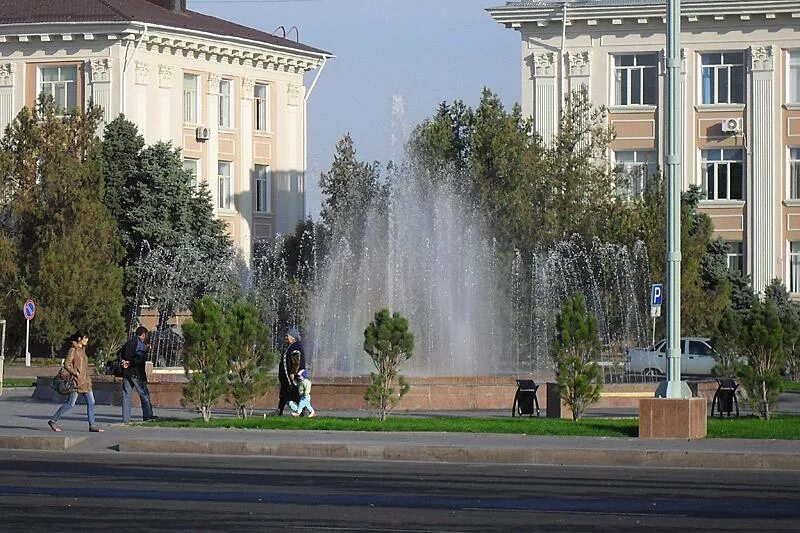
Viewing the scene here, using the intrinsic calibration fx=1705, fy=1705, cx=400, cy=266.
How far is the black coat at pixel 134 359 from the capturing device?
89.9 feet

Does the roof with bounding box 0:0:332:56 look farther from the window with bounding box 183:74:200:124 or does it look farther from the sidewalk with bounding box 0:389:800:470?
the sidewalk with bounding box 0:389:800:470

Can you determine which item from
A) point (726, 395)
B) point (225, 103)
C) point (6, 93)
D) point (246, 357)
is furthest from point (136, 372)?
point (225, 103)

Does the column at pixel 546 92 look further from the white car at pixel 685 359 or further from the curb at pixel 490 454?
the curb at pixel 490 454

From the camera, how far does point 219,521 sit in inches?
587

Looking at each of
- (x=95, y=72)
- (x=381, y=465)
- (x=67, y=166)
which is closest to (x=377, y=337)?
(x=381, y=465)

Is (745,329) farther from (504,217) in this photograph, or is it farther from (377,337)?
(504,217)

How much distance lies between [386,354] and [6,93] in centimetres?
4086

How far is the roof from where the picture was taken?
62875mm

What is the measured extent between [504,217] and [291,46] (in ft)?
78.4

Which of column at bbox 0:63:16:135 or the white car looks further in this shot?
column at bbox 0:63:16:135

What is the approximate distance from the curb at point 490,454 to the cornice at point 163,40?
1617 inches

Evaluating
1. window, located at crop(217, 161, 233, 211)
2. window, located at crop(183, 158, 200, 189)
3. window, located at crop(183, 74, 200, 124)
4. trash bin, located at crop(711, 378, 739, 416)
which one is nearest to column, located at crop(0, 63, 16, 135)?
window, located at crop(183, 74, 200, 124)

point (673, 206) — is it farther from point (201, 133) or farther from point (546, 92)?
point (201, 133)

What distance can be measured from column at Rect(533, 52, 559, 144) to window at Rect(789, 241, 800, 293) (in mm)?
9099
